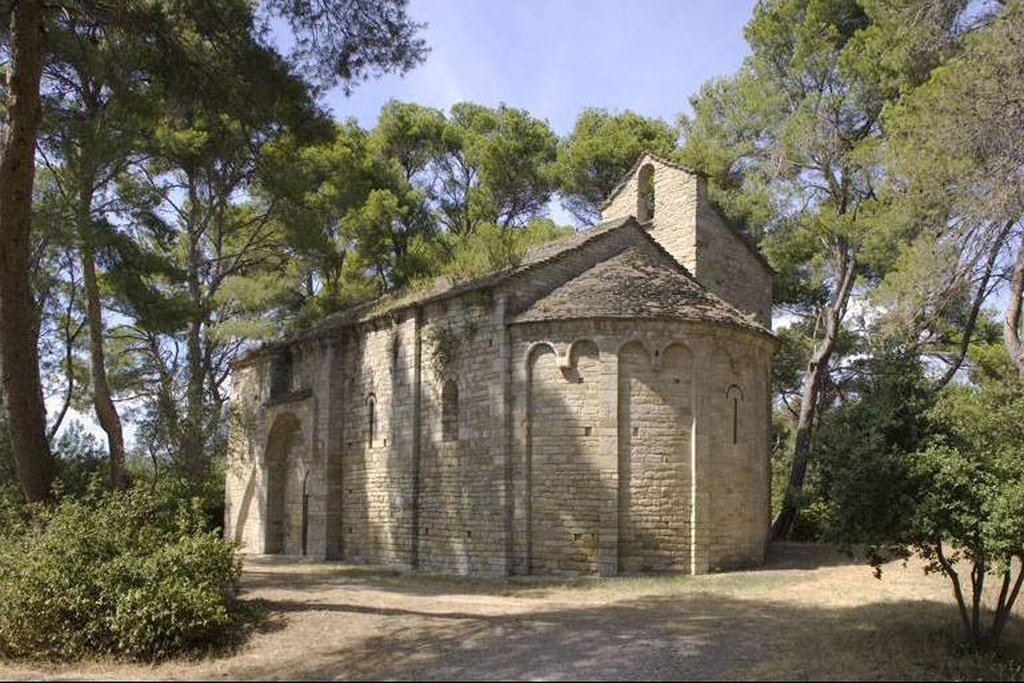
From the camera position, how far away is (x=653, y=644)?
9469 millimetres

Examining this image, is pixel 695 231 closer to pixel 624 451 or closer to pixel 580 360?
pixel 580 360

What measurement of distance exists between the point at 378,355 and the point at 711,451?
7.85 meters

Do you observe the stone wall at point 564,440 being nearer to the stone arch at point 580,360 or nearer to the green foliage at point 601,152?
the stone arch at point 580,360

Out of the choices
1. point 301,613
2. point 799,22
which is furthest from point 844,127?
point 301,613

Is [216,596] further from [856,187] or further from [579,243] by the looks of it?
[856,187]

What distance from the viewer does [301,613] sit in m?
11.7

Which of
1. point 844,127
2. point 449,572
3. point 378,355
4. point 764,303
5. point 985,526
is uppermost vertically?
point 844,127

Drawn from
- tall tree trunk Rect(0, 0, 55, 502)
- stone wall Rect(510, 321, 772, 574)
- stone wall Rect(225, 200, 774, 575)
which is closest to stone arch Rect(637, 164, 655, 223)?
stone wall Rect(225, 200, 774, 575)

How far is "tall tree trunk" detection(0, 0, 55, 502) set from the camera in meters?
11.6


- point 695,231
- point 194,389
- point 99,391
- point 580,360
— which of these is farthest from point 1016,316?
point 194,389

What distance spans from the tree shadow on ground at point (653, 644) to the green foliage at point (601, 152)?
18137 millimetres

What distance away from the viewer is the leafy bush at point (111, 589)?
388 inches

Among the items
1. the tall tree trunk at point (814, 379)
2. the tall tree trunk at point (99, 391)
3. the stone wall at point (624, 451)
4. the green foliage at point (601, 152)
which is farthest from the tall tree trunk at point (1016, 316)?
the tall tree trunk at point (99, 391)

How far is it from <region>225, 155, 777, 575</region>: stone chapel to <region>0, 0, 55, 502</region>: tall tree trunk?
7440 mm
